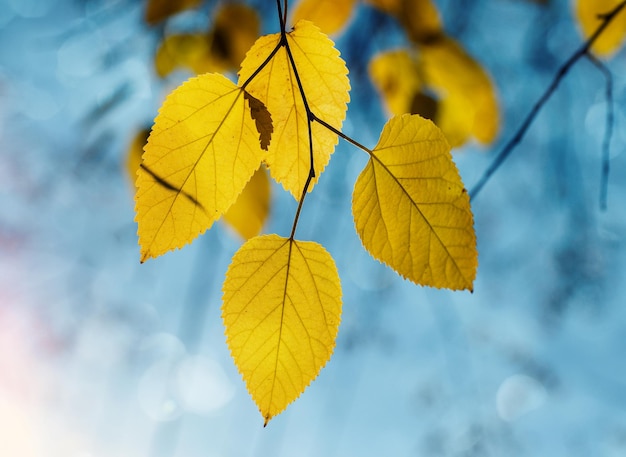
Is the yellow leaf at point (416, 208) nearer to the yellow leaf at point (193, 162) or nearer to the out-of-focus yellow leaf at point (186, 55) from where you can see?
the yellow leaf at point (193, 162)

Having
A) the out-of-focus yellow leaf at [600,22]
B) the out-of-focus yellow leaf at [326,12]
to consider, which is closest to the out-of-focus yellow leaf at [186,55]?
the out-of-focus yellow leaf at [326,12]

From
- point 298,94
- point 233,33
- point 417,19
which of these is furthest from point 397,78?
point 298,94

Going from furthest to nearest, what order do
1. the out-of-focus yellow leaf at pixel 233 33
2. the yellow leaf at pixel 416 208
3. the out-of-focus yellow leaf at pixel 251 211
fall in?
the out-of-focus yellow leaf at pixel 233 33 < the out-of-focus yellow leaf at pixel 251 211 < the yellow leaf at pixel 416 208

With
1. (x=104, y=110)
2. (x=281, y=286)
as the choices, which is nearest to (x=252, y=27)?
(x=104, y=110)

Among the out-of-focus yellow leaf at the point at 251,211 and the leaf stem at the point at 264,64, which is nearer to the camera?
the leaf stem at the point at 264,64

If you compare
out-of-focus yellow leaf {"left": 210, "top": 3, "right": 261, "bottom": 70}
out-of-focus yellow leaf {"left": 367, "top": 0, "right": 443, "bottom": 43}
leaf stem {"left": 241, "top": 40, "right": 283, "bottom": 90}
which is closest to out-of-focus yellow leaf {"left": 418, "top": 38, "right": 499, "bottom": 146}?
out-of-focus yellow leaf {"left": 367, "top": 0, "right": 443, "bottom": 43}

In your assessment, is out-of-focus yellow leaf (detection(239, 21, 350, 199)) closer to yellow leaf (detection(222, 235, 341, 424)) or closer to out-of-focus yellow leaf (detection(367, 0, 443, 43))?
yellow leaf (detection(222, 235, 341, 424))

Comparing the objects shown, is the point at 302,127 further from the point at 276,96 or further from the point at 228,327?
the point at 228,327
